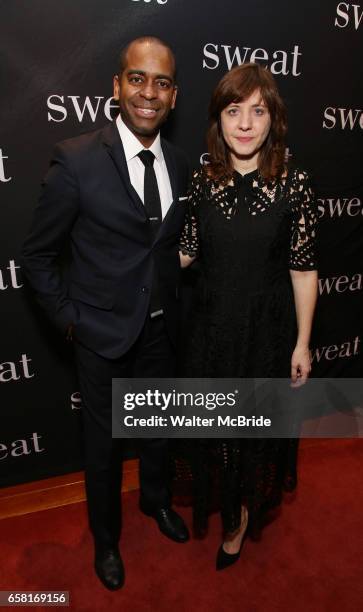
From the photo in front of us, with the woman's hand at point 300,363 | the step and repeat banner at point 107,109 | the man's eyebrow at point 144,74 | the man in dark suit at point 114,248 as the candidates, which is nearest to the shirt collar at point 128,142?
the man in dark suit at point 114,248

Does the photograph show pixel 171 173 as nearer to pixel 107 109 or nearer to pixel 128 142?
pixel 128 142

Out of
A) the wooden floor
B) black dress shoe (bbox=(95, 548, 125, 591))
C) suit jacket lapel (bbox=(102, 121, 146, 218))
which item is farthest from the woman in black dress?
the wooden floor

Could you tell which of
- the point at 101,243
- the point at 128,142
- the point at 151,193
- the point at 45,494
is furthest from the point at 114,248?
the point at 45,494

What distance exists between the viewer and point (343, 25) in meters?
2.22

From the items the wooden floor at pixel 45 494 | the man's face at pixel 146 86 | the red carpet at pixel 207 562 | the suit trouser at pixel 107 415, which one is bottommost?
the red carpet at pixel 207 562

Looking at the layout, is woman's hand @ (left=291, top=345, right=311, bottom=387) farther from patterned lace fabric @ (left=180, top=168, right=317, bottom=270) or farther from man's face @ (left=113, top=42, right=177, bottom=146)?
man's face @ (left=113, top=42, right=177, bottom=146)

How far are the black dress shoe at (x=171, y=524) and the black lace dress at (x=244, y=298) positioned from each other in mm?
256

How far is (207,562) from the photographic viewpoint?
2041 mm

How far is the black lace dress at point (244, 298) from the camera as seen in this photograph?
162 cm

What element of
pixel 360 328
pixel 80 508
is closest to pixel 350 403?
pixel 360 328

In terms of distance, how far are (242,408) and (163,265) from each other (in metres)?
0.61

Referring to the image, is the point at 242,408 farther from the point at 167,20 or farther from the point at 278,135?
the point at 167,20

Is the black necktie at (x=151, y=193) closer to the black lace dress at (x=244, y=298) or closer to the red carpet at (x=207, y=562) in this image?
the black lace dress at (x=244, y=298)

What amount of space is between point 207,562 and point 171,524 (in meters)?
0.22
